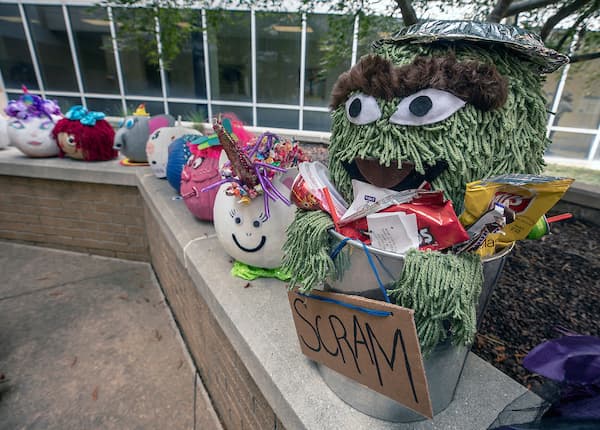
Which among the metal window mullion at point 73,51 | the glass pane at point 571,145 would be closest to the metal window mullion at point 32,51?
the metal window mullion at point 73,51

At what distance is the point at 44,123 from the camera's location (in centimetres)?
314

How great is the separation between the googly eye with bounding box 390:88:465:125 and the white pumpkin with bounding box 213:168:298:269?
2.33 ft

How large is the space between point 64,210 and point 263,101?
5.78m

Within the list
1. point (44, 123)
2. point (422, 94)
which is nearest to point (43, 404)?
point (422, 94)

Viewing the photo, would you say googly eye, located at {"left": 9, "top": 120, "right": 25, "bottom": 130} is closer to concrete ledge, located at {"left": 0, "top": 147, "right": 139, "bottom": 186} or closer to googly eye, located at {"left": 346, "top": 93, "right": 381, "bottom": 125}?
concrete ledge, located at {"left": 0, "top": 147, "right": 139, "bottom": 186}

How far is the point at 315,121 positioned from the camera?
26.1 feet

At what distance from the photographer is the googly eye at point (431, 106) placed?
27.4 inches

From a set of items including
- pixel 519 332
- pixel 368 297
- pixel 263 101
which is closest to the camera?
pixel 368 297

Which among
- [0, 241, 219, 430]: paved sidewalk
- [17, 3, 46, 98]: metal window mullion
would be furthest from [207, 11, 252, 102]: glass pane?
[0, 241, 219, 430]: paved sidewalk

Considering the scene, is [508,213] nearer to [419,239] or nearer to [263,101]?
[419,239]

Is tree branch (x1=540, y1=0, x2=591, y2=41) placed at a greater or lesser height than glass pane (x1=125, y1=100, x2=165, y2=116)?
greater

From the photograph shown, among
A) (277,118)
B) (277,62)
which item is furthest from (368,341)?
(277,62)

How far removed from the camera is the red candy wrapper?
0.65m

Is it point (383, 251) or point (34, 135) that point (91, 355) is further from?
point (34, 135)
